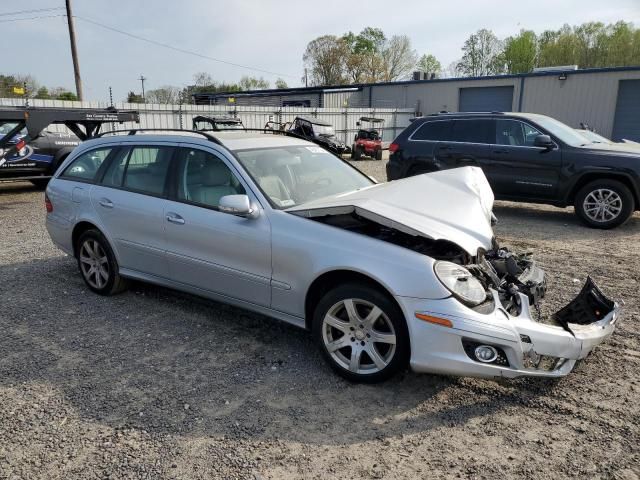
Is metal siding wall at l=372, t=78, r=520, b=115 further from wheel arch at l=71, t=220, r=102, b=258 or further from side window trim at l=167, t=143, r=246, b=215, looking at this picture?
wheel arch at l=71, t=220, r=102, b=258

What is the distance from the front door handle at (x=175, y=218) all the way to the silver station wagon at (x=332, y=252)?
1cm

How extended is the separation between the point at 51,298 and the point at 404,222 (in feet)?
12.5

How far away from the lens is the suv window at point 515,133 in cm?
865

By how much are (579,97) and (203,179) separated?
84.7 ft

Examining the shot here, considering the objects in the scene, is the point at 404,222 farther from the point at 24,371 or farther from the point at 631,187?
the point at 631,187

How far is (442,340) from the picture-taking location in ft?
9.59

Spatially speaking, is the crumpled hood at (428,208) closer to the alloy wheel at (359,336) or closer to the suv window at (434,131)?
the alloy wheel at (359,336)

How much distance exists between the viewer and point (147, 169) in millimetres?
4574

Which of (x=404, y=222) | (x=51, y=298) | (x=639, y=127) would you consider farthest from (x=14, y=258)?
(x=639, y=127)

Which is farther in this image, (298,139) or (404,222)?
(298,139)

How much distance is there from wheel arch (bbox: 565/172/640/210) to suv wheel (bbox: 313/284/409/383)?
21.1 ft

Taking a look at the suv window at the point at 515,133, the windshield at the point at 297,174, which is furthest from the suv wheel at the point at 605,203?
the windshield at the point at 297,174

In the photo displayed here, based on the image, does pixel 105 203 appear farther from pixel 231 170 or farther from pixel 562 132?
pixel 562 132

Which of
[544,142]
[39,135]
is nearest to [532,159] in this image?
[544,142]
